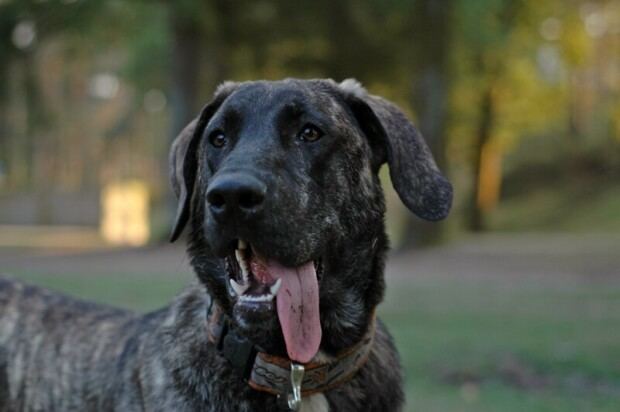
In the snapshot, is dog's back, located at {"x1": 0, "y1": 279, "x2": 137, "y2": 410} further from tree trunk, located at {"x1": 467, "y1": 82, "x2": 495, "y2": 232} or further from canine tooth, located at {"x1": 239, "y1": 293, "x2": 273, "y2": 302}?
tree trunk, located at {"x1": 467, "y1": 82, "x2": 495, "y2": 232}

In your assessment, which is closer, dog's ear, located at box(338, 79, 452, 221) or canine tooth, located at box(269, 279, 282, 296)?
canine tooth, located at box(269, 279, 282, 296)

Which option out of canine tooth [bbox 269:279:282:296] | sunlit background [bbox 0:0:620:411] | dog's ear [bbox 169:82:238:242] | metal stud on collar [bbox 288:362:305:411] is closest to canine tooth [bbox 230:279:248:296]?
canine tooth [bbox 269:279:282:296]

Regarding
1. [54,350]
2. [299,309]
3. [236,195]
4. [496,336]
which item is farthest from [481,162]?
[236,195]

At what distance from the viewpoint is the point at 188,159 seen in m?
4.75

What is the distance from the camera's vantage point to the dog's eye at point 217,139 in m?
4.36

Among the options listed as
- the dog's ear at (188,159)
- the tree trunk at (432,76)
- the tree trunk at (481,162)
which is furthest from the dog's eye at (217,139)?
the tree trunk at (481,162)

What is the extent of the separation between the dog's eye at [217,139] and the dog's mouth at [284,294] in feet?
1.79

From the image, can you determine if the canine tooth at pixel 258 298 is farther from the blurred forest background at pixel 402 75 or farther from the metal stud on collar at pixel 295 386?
the blurred forest background at pixel 402 75

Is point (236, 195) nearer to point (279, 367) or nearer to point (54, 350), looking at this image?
point (279, 367)

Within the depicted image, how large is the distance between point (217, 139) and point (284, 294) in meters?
0.82

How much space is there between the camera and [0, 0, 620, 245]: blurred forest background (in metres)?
25.2

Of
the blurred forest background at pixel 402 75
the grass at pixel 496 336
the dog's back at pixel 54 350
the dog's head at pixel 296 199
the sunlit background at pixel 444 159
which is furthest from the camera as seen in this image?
the blurred forest background at pixel 402 75

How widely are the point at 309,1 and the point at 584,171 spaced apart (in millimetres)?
22130

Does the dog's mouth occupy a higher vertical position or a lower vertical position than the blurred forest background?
lower
